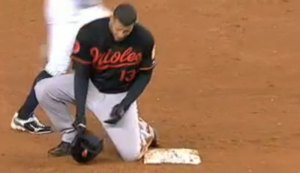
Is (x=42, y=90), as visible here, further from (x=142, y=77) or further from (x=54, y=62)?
(x=142, y=77)

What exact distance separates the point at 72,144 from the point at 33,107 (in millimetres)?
839

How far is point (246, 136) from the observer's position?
725cm

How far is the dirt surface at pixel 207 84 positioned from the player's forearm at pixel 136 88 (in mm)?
475

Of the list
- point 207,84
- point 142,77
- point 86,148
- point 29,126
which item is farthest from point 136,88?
point 207,84

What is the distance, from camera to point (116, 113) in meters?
6.72

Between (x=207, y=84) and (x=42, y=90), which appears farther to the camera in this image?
(x=207, y=84)

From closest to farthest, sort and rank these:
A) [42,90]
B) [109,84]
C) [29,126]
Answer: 1. [109,84]
2. [42,90]
3. [29,126]

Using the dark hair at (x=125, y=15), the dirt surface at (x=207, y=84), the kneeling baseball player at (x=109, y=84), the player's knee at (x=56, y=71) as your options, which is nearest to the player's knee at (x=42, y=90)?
the kneeling baseball player at (x=109, y=84)

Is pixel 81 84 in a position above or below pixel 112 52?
below

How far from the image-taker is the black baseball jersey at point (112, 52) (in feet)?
21.6

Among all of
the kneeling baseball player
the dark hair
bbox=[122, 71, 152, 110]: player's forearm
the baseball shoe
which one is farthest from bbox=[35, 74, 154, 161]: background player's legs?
the dark hair

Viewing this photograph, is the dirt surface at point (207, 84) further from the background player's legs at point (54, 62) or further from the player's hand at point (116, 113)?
the player's hand at point (116, 113)

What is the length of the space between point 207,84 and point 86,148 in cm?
217

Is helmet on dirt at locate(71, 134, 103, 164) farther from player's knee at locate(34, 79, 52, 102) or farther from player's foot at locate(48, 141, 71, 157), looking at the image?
player's knee at locate(34, 79, 52, 102)
